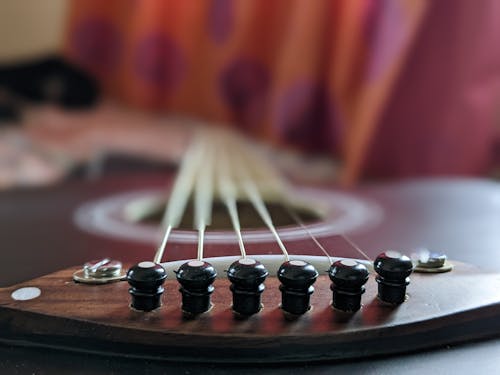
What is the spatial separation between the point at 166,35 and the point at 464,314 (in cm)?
131

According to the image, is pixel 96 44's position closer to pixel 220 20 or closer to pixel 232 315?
pixel 220 20

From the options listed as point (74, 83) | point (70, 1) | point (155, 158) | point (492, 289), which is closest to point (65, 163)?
point (155, 158)

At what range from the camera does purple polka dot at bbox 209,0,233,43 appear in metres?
1.48

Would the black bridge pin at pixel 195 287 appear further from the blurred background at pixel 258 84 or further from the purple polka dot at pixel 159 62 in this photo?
the purple polka dot at pixel 159 62

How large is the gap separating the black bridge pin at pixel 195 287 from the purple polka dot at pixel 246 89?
104cm

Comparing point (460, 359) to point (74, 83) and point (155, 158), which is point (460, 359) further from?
point (74, 83)

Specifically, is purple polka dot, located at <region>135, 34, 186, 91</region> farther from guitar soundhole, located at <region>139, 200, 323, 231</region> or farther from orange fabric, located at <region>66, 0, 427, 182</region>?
guitar soundhole, located at <region>139, 200, 323, 231</region>

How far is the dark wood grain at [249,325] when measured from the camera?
406 mm

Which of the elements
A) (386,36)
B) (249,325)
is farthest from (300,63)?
(249,325)

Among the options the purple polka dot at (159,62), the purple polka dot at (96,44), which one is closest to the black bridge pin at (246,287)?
the purple polka dot at (159,62)

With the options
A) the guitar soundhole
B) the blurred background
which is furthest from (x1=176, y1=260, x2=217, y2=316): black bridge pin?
the blurred background

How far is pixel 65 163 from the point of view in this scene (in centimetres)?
115

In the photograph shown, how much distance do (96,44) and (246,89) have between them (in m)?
0.49

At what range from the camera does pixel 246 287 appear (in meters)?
0.43
